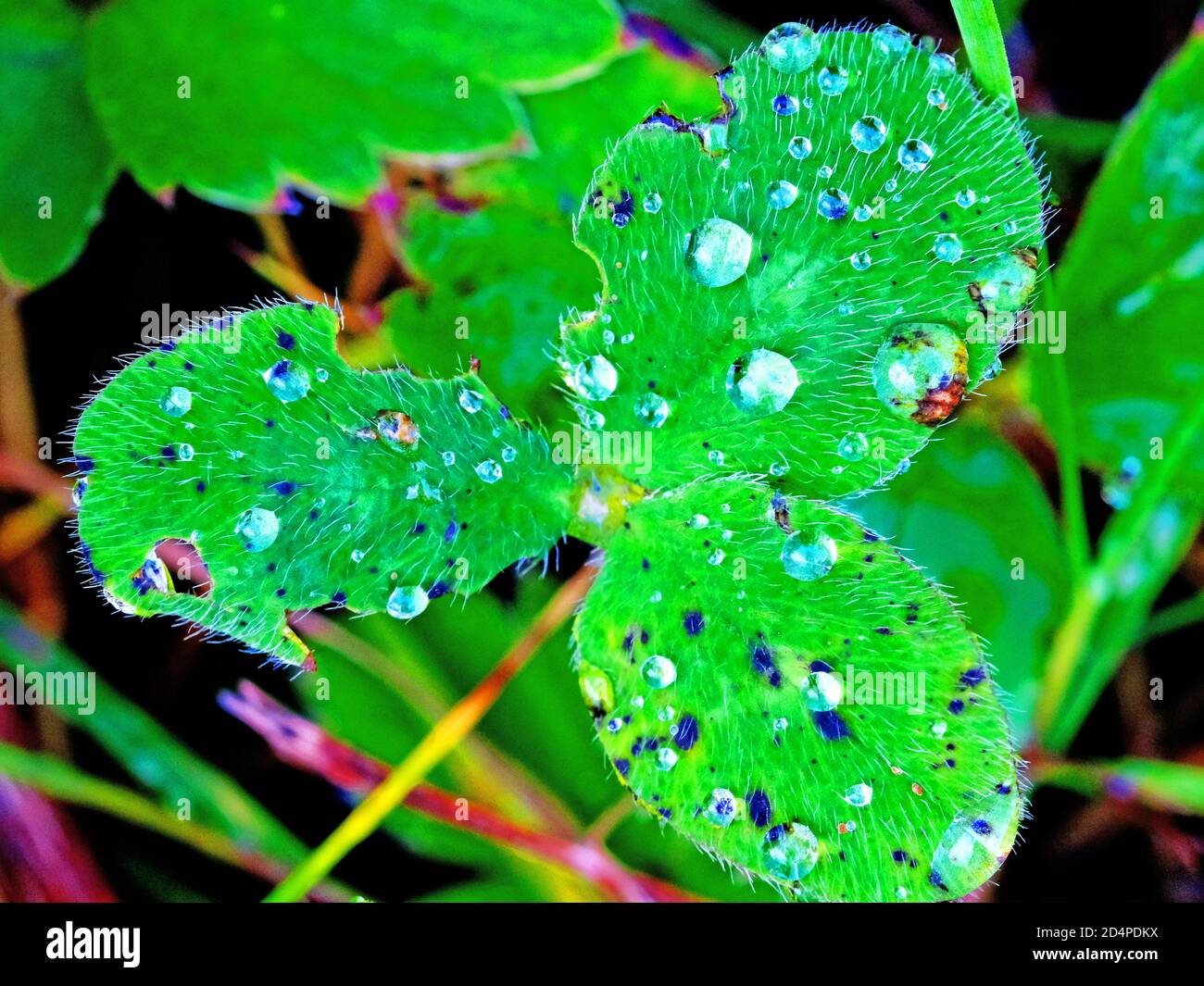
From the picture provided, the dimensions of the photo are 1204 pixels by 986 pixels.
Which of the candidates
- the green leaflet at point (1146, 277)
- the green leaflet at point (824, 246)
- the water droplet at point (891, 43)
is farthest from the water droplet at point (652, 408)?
the green leaflet at point (1146, 277)

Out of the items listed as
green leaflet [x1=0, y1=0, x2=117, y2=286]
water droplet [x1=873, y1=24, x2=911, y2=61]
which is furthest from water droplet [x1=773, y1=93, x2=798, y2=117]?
green leaflet [x1=0, y1=0, x2=117, y2=286]

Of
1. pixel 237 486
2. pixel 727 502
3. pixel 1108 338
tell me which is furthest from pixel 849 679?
pixel 1108 338

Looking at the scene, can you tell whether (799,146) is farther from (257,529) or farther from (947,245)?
(257,529)

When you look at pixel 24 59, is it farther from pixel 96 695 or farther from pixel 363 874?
pixel 363 874

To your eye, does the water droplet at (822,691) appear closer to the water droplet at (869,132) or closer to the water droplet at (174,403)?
the water droplet at (869,132)

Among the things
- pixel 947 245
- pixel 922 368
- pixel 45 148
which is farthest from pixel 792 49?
pixel 45 148

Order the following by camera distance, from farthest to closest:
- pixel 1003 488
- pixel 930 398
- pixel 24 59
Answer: pixel 1003 488, pixel 24 59, pixel 930 398

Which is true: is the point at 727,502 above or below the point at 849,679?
above
